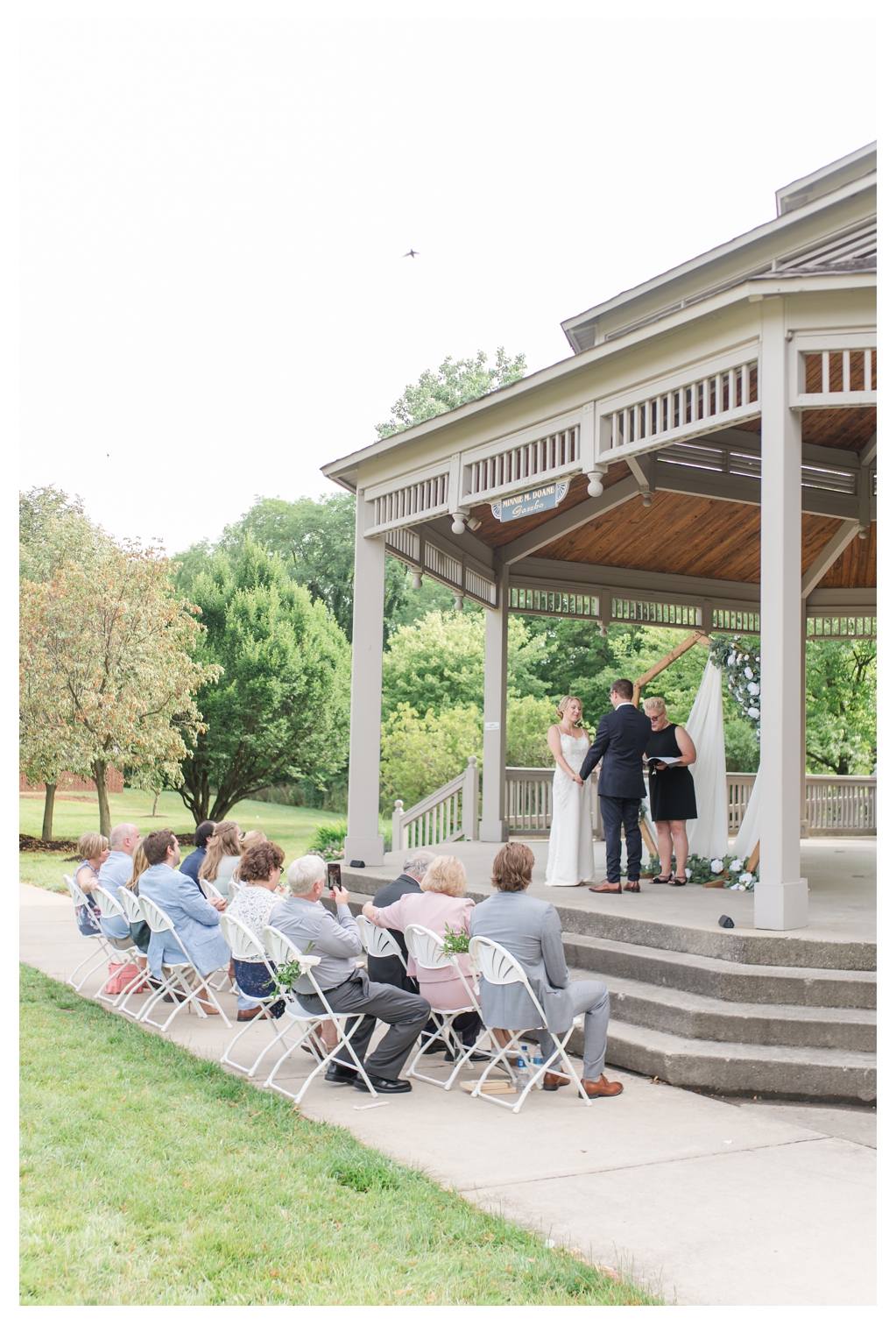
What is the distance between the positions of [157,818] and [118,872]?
30.7 meters

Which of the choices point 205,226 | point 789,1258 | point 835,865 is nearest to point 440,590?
point 205,226

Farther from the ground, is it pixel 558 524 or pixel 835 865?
pixel 558 524

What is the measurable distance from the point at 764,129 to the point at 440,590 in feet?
69.5

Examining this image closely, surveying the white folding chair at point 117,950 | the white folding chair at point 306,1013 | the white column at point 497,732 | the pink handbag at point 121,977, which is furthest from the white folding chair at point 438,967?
the white column at point 497,732

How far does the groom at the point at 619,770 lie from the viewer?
8938 mm

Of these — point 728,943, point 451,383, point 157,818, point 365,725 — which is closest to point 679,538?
point 365,725

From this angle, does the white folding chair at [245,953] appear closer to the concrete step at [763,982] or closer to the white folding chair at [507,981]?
the white folding chair at [507,981]

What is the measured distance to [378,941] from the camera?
6.41m

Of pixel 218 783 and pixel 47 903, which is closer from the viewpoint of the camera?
pixel 47 903

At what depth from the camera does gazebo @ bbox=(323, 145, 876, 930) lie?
684cm

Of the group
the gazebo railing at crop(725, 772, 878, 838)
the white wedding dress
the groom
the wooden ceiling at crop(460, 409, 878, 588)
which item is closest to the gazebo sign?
the groom

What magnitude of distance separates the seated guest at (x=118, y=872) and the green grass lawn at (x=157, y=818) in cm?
1330

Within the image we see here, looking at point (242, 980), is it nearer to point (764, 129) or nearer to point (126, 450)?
point (764, 129)

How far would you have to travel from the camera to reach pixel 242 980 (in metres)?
6.51
